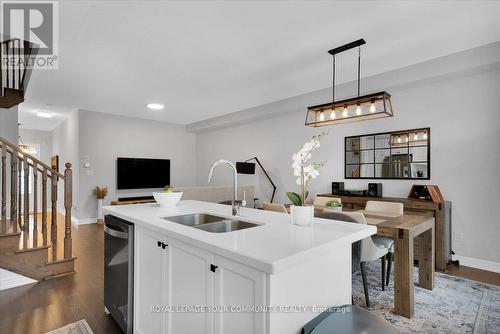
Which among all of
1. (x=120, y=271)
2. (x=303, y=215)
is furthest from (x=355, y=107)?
(x=120, y=271)

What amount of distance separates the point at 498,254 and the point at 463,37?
2.56 metres

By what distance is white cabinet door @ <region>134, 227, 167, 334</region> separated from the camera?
1.54 meters

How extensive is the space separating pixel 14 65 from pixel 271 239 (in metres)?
4.28

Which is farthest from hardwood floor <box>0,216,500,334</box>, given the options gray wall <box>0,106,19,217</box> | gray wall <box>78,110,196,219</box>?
gray wall <box>78,110,196,219</box>

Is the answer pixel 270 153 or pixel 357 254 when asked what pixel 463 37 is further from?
pixel 270 153

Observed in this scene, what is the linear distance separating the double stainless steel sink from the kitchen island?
118 millimetres

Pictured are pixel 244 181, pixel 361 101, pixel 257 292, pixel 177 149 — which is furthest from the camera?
pixel 177 149

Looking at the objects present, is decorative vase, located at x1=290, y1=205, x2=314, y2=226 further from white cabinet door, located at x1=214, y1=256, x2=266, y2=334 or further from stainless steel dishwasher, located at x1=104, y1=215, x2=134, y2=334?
stainless steel dishwasher, located at x1=104, y1=215, x2=134, y2=334

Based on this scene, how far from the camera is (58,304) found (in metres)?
2.40

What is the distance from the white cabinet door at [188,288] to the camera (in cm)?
124

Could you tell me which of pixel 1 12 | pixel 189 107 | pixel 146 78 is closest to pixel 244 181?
pixel 189 107

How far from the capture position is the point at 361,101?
2.74 metres

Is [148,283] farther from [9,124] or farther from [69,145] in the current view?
[69,145]

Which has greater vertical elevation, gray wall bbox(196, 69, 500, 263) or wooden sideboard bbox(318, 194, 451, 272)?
gray wall bbox(196, 69, 500, 263)
